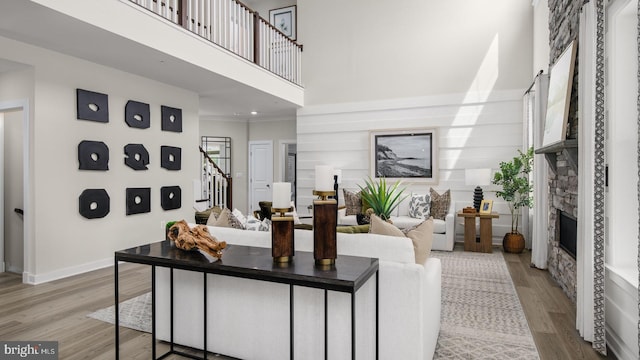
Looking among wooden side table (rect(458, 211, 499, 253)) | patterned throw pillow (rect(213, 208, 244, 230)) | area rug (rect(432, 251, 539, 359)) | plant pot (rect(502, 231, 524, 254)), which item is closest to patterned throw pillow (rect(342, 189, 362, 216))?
wooden side table (rect(458, 211, 499, 253))

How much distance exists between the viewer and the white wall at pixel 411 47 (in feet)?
20.0

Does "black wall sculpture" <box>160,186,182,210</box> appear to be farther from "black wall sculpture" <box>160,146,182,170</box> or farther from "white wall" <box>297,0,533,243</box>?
"white wall" <box>297,0,533,243</box>

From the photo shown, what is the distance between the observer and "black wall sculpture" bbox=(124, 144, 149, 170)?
4.97 m

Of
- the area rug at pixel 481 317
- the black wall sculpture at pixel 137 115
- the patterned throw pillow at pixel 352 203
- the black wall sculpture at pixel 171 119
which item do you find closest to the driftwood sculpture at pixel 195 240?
the area rug at pixel 481 317

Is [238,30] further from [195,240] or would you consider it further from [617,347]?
[617,347]

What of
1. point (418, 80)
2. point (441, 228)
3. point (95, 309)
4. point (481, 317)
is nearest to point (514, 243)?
point (441, 228)

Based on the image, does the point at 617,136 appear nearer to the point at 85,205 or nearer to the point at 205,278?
the point at 205,278

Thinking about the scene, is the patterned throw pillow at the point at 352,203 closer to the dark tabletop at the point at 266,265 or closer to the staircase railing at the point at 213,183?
the staircase railing at the point at 213,183

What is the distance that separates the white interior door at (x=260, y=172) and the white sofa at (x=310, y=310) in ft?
23.0

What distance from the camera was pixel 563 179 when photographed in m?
3.64

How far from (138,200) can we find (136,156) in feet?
2.00

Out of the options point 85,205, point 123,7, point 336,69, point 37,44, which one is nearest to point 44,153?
point 85,205

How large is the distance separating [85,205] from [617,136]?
517cm

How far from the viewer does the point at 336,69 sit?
23.7 feet
